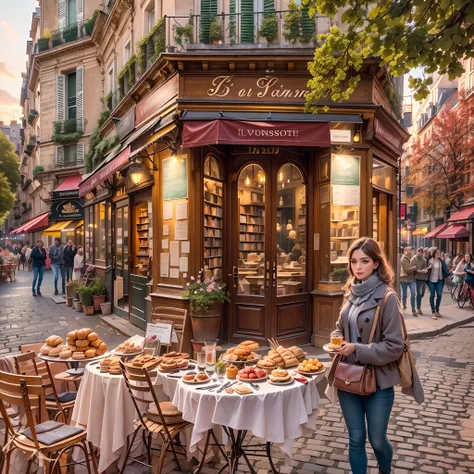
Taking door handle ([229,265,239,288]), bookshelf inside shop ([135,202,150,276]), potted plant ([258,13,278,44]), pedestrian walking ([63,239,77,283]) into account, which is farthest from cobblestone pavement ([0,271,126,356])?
potted plant ([258,13,278,44])

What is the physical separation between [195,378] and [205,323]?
416 cm

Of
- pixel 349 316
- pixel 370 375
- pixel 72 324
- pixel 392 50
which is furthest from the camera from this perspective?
pixel 72 324

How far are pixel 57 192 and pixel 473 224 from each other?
24170 millimetres

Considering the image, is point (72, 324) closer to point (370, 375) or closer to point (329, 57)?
point (329, 57)

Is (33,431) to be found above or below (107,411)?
above

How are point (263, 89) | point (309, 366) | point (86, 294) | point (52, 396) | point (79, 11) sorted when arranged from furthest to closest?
point (79, 11)
point (86, 294)
point (263, 89)
point (52, 396)
point (309, 366)

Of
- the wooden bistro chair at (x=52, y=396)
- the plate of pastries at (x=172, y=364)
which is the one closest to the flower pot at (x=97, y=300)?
the wooden bistro chair at (x=52, y=396)

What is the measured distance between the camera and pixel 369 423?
3480mm

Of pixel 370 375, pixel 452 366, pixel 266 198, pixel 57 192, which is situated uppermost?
pixel 57 192

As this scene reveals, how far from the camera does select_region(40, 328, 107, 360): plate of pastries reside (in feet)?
16.9

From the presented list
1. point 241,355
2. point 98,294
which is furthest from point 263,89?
point 98,294

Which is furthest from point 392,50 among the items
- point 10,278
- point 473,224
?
point 473,224

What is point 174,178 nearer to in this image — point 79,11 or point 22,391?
point 22,391

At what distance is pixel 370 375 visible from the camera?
3.41 metres
